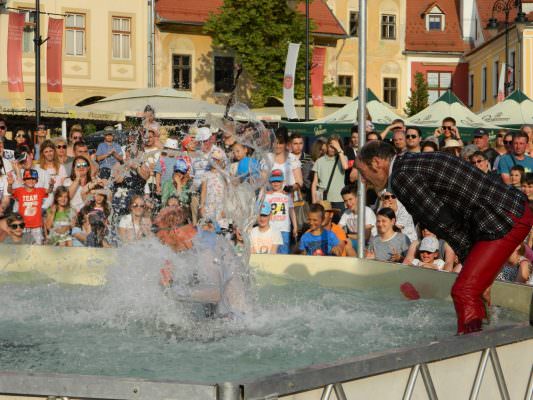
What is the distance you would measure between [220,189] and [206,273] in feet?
14.9

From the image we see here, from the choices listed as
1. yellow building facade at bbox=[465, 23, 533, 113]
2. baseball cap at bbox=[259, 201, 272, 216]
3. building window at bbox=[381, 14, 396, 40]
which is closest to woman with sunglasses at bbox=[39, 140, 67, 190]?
baseball cap at bbox=[259, 201, 272, 216]

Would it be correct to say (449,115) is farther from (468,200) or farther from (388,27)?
(388,27)

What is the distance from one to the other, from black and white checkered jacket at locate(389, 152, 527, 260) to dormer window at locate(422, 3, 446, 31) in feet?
189

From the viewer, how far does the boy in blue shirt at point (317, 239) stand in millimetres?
11273

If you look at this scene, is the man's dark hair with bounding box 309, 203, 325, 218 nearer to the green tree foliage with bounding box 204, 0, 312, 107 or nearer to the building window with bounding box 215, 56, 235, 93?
the green tree foliage with bounding box 204, 0, 312, 107

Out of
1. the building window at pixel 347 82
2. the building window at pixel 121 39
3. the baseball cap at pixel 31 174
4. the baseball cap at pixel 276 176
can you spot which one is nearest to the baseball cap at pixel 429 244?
the baseball cap at pixel 276 176

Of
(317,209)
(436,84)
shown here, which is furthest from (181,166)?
(436,84)

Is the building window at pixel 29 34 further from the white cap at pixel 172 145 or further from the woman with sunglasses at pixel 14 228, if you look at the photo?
the woman with sunglasses at pixel 14 228

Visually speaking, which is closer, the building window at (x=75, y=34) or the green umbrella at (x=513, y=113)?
the green umbrella at (x=513, y=113)

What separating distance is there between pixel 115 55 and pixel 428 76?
23.3 metres

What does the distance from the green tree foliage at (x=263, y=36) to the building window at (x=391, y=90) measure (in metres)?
14.6

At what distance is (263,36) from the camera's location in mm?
44812

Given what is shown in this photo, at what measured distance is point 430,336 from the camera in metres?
6.73

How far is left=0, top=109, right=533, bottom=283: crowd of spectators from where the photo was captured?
11469 millimetres
